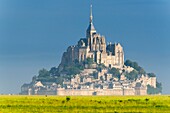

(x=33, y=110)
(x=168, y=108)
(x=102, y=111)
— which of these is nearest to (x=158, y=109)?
(x=168, y=108)

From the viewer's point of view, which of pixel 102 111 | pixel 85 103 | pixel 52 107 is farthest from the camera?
pixel 85 103

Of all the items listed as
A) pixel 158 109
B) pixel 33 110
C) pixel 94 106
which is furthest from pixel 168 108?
pixel 33 110

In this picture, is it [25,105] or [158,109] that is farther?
[25,105]

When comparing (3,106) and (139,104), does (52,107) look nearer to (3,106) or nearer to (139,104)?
(3,106)

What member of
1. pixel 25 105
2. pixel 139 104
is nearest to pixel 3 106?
pixel 25 105

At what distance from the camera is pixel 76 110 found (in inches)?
1874

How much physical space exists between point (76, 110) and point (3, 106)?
587 centimetres

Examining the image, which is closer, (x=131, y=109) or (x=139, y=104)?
(x=131, y=109)

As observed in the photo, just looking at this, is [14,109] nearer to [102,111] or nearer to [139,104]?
[102,111]

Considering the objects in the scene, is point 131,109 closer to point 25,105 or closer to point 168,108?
point 168,108

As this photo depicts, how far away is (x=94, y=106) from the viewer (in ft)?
169

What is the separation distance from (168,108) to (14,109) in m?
9.28

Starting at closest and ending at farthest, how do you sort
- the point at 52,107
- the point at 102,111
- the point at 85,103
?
the point at 102,111
the point at 52,107
the point at 85,103

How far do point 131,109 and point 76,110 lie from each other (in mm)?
3543
